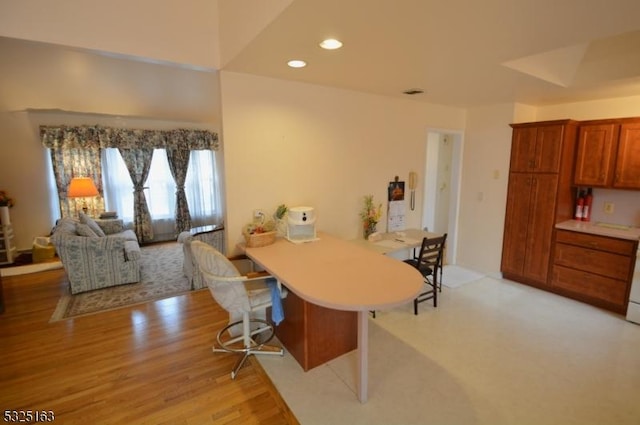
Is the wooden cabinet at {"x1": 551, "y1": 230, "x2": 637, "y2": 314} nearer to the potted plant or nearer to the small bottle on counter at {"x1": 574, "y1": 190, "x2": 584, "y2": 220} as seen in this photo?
the small bottle on counter at {"x1": 574, "y1": 190, "x2": 584, "y2": 220}

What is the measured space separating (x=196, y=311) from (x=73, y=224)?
2466 mm

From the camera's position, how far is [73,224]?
14.0ft

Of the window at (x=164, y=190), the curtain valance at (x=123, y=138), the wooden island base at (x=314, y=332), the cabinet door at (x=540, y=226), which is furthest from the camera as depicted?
the window at (x=164, y=190)

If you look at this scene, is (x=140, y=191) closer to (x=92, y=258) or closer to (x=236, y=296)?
(x=92, y=258)

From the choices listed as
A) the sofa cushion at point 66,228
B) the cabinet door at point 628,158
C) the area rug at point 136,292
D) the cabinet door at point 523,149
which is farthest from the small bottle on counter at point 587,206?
the sofa cushion at point 66,228

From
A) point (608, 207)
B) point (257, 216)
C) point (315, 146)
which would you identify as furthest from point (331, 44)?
point (608, 207)

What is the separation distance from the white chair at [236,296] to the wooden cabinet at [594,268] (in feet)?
11.1

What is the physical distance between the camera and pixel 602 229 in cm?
345

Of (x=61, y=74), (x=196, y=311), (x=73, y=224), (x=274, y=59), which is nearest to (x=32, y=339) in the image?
(x=196, y=311)

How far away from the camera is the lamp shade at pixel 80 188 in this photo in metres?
4.95

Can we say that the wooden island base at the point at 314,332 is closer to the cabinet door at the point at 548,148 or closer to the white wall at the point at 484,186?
the white wall at the point at 484,186

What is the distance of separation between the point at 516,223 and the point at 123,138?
6.78m

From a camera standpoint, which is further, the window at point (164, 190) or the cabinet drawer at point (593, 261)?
the window at point (164, 190)

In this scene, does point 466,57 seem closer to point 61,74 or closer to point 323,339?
point 323,339
